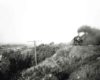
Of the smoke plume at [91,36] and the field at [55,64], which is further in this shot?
the smoke plume at [91,36]

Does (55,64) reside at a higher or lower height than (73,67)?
lower

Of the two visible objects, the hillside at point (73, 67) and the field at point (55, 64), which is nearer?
the hillside at point (73, 67)

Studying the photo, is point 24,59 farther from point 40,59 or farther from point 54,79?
point 54,79

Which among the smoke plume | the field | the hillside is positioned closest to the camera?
the hillside

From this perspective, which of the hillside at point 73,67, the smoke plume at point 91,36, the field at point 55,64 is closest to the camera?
the hillside at point 73,67

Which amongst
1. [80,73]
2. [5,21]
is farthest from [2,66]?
[5,21]

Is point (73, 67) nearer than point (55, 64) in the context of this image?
Yes

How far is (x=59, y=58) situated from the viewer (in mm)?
20359

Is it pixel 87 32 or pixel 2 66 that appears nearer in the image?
pixel 2 66

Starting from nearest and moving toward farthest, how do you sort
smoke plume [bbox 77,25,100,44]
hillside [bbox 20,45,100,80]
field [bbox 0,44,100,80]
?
hillside [bbox 20,45,100,80]
field [bbox 0,44,100,80]
smoke plume [bbox 77,25,100,44]

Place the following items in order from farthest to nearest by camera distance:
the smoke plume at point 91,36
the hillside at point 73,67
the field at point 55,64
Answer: the smoke plume at point 91,36, the field at point 55,64, the hillside at point 73,67

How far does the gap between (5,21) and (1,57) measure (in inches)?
3019

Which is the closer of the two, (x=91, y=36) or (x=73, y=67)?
(x=73, y=67)

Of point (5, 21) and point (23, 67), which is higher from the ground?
point (5, 21)
